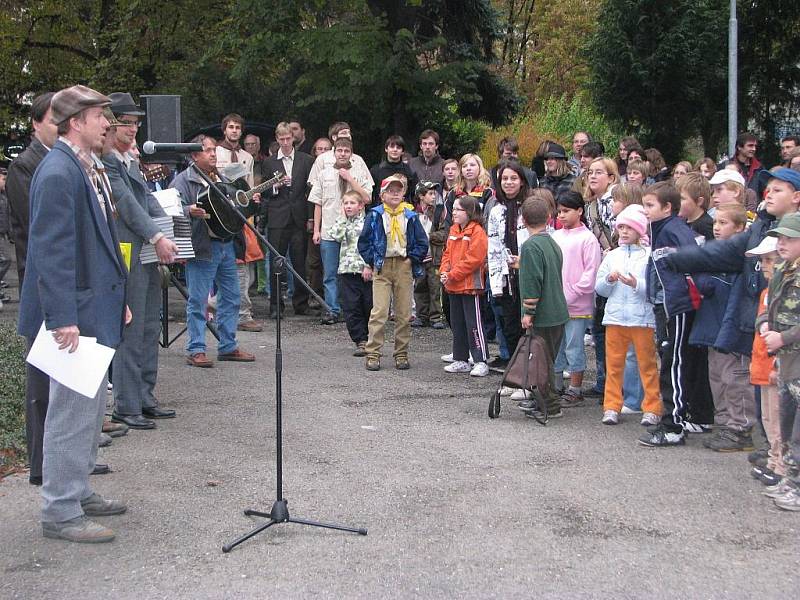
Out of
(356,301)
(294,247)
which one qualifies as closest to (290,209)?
(294,247)

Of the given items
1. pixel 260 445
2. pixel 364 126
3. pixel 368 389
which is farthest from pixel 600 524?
pixel 364 126

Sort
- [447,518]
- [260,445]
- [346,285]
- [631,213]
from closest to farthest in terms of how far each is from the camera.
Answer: [447,518]
[260,445]
[631,213]
[346,285]

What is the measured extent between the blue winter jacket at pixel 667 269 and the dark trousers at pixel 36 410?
4089 millimetres

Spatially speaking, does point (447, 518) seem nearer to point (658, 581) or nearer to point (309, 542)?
point (309, 542)

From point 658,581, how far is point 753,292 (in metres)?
2.61

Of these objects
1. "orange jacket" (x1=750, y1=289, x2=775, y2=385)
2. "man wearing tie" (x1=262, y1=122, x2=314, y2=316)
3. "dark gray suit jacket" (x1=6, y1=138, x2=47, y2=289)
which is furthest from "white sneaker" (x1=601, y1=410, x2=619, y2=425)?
"man wearing tie" (x1=262, y1=122, x2=314, y2=316)

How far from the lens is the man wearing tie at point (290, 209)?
45.7ft

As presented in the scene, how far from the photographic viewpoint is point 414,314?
13664mm

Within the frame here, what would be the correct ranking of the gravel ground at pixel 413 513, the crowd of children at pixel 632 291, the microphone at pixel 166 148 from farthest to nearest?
the crowd of children at pixel 632 291 → the microphone at pixel 166 148 → the gravel ground at pixel 413 513

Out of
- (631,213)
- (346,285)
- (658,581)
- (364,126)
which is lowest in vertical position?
(658,581)

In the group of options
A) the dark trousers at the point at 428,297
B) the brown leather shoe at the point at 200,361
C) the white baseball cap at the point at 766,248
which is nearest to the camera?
the white baseball cap at the point at 766,248

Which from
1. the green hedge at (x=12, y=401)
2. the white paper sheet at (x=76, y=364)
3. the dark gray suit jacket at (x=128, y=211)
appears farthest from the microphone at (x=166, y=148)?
the green hedge at (x=12, y=401)

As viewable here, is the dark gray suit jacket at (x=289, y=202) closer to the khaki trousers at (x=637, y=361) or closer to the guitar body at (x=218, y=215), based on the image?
the guitar body at (x=218, y=215)

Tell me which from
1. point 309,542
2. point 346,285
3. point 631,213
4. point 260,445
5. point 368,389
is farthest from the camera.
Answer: point 346,285
